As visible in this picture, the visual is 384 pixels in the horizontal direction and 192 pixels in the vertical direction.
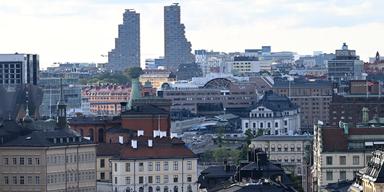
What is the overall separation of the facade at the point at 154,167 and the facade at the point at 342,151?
74.7ft

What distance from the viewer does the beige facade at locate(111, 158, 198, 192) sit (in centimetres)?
14788

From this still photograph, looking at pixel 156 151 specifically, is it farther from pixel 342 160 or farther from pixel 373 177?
pixel 373 177

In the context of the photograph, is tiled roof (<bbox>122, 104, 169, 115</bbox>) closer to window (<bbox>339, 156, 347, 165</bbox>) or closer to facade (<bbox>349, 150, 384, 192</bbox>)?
window (<bbox>339, 156, 347, 165</bbox>)

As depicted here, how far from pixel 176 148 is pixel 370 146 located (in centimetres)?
2754

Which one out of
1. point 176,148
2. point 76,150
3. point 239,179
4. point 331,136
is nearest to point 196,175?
point 176,148

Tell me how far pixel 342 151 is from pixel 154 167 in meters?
26.2

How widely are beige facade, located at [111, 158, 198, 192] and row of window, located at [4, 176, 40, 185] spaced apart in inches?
578

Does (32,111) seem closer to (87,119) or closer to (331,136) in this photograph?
(87,119)

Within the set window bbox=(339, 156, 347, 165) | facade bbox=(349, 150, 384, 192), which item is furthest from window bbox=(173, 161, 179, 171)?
facade bbox=(349, 150, 384, 192)

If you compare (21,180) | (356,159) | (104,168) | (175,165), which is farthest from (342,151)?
(104,168)

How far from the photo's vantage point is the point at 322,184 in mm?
122938

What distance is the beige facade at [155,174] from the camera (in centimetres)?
14788

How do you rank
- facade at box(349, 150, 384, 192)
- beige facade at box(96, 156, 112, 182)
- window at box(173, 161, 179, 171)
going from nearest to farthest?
facade at box(349, 150, 384, 192)
window at box(173, 161, 179, 171)
beige facade at box(96, 156, 112, 182)

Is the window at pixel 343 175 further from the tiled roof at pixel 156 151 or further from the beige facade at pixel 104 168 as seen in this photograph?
the beige facade at pixel 104 168
